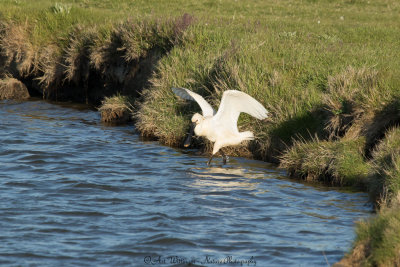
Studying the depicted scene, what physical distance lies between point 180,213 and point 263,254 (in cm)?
159

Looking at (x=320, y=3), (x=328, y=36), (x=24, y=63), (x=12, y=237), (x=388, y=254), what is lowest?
(x=12, y=237)

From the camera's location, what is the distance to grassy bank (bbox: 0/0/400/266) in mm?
8562

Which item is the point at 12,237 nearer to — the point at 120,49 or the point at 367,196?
the point at 367,196

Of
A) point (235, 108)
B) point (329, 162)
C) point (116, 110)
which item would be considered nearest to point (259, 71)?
point (235, 108)

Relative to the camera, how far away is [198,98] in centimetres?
984

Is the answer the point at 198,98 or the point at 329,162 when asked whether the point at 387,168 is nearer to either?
the point at 329,162

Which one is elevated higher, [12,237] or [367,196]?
[367,196]

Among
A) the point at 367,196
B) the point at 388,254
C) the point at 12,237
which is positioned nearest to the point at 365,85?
the point at 367,196

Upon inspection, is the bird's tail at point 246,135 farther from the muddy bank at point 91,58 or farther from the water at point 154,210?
the muddy bank at point 91,58

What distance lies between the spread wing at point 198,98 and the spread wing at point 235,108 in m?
0.42

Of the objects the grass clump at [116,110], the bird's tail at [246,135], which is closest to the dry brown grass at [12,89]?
the grass clump at [116,110]

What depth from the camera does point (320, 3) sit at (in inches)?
774

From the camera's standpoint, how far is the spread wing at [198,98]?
9812 millimetres

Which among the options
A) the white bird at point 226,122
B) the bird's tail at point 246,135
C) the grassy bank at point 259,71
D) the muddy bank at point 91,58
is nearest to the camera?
the grassy bank at point 259,71
